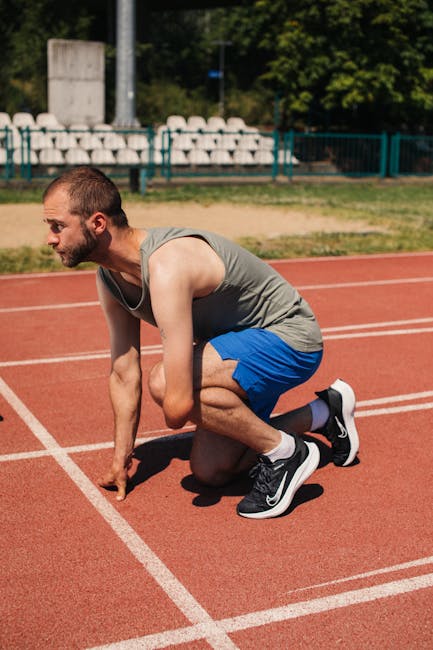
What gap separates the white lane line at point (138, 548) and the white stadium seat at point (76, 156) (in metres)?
18.4

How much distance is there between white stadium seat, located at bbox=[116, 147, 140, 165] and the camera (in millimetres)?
23766

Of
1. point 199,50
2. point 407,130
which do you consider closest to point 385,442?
point 407,130

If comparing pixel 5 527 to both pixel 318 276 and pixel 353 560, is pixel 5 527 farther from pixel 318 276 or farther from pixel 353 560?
pixel 318 276

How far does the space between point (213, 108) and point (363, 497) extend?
3759 centimetres

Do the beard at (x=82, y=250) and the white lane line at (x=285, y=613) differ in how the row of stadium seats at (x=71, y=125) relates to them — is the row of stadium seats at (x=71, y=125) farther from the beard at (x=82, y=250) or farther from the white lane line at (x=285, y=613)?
the white lane line at (x=285, y=613)

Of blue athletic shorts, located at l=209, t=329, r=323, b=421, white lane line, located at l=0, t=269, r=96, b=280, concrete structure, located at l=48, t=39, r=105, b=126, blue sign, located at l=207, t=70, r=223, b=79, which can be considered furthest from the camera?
blue sign, located at l=207, t=70, r=223, b=79

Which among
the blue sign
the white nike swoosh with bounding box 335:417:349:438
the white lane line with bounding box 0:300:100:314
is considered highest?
the blue sign

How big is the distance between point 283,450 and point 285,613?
0.93m

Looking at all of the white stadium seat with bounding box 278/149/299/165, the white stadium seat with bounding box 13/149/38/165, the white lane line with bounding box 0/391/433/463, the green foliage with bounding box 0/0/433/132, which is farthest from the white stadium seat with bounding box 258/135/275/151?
A: the white lane line with bounding box 0/391/433/463

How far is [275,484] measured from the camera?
153 inches

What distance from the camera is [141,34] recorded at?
127 ft

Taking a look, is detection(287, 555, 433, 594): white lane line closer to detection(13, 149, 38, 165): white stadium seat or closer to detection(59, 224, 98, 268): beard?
detection(59, 224, 98, 268): beard

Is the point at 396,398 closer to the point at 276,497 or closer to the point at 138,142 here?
the point at 276,497

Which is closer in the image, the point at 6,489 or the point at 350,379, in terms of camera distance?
the point at 6,489
